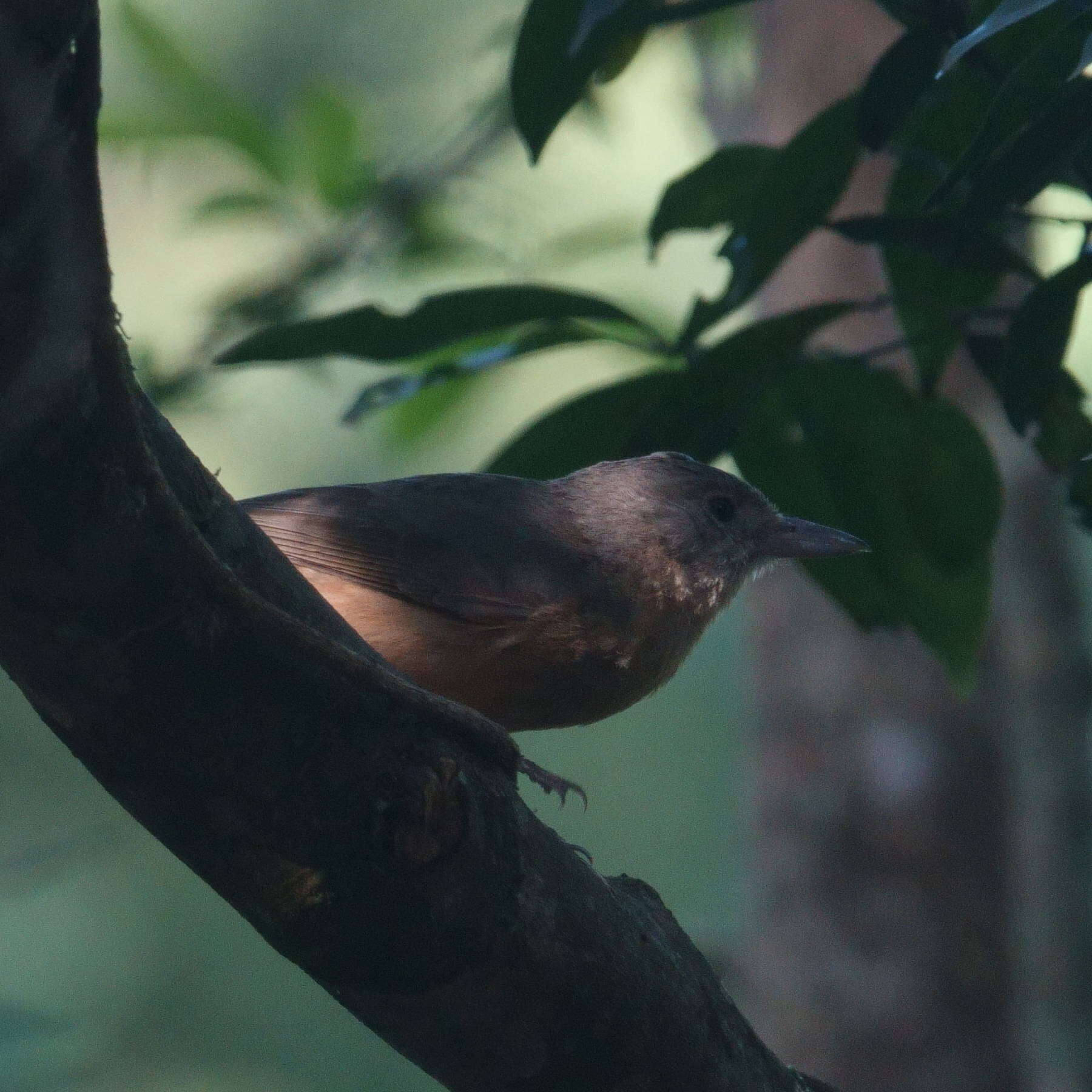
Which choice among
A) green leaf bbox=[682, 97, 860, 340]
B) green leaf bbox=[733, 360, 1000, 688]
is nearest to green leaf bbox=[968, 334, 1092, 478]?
green leaf bbox=[733, 360, 1000, 688]

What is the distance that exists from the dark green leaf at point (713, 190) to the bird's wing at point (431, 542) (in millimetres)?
947

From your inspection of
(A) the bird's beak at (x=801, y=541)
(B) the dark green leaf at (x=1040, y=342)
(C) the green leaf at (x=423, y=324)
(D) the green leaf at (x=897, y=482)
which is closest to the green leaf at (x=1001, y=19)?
(B) the dark green leaf at (x=1040, y=342)

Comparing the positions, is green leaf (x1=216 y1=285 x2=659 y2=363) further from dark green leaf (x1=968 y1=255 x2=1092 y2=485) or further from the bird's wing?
dark green leaf (x1=968 y1=255 x2=1092 y2=485)

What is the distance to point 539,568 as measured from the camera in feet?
12.0

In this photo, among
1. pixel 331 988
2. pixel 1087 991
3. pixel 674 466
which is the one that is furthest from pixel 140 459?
pixel 1087 991

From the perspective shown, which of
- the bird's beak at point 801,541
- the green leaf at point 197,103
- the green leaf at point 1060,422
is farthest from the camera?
the green leaf at point 197,103

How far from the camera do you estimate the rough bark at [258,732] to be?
1440 millimetres

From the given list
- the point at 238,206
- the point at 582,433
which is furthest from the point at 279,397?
the point at 582,433

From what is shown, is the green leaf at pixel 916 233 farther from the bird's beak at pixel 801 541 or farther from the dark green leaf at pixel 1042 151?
the bird's beak at pixel 801 541

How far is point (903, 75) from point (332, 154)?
3100 millimetres

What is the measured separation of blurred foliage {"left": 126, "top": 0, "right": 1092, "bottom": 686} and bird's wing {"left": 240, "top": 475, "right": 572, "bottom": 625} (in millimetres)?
416

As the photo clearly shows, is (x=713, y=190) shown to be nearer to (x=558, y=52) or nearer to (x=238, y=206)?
(x=558, y=52)

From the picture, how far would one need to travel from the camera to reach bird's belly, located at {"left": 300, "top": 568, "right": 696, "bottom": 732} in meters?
3.41

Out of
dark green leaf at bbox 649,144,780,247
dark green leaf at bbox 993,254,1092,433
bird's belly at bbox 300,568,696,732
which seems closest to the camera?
dark green leaf at bbox 993,254,1092,433
